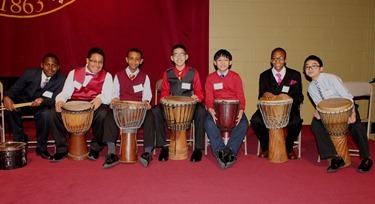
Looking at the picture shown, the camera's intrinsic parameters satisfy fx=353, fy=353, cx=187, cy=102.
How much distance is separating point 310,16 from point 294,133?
105 inches

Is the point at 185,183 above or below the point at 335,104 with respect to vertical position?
below

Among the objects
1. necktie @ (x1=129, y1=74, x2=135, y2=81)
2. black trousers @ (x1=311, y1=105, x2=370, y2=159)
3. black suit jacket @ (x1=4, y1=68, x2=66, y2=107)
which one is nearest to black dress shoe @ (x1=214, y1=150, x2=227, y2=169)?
black trousers @ (x1=311, y1=105, x2=370, y2=159)

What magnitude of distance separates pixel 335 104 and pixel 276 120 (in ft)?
1.96

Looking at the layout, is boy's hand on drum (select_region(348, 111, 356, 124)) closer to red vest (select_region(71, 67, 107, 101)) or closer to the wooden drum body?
red vest (select_region(71, 67, 107, 101))

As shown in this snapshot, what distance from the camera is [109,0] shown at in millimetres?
5246

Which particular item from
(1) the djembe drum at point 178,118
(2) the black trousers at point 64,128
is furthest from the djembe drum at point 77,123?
(1) the djembe drum at point 178,118

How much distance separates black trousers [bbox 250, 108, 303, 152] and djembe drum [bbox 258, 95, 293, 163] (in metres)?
0.16

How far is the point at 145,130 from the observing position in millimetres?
3920

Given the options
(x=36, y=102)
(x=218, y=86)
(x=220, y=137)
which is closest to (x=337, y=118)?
(x=220, y=137)

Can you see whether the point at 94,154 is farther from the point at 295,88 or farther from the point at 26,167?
the point at 295,88

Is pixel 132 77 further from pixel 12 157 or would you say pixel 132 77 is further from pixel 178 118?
pixel 12 157

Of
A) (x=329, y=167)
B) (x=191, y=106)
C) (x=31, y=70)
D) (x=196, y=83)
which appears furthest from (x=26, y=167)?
(x=329, y=167)

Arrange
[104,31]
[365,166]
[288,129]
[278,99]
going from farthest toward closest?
[104,31] < [288,129] < [278,99] < [365,166]

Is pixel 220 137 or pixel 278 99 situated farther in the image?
pixel 220 137
